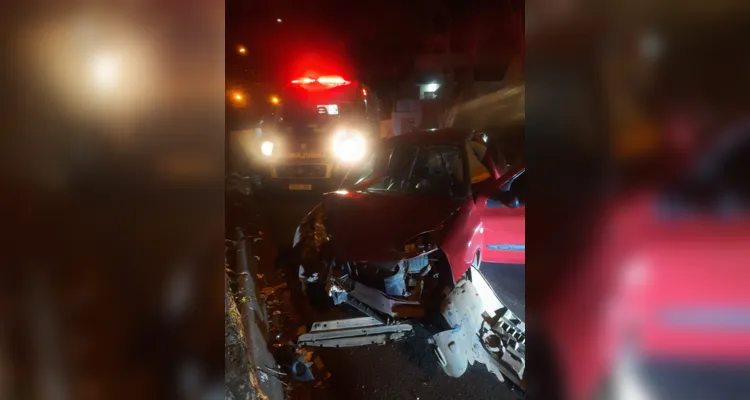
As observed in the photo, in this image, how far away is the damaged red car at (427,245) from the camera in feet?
2.96

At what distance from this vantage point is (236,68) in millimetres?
912

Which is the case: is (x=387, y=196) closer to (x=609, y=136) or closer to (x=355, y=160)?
(x=355, y=160)

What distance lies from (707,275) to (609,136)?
0.38 meters

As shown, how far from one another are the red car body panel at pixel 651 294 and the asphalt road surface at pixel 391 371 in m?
0.24

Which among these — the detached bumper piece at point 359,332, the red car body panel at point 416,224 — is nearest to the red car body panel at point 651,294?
the red car body panel at point 416,224

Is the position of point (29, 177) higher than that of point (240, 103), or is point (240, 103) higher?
point (240, 103)

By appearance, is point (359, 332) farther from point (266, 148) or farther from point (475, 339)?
point (266, 148)

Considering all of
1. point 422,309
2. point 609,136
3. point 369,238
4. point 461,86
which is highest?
point 461,86

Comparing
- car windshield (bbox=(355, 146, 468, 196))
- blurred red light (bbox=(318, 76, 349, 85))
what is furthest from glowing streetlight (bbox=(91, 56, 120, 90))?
car windshield (bbox=(355, 146, 468, 196))

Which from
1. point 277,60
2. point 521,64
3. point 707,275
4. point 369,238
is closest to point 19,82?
point 277,60

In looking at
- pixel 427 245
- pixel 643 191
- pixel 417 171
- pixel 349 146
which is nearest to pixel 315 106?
pixel 349 146

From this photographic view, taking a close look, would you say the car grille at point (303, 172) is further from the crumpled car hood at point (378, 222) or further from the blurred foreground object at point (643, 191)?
the blurred foreground object at point (643, 191)

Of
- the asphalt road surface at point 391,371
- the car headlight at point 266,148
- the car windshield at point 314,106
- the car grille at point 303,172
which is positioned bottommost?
the asphalt road surface at point 391,371

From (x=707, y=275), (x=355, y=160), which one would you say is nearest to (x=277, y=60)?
(x=355, y=160)
